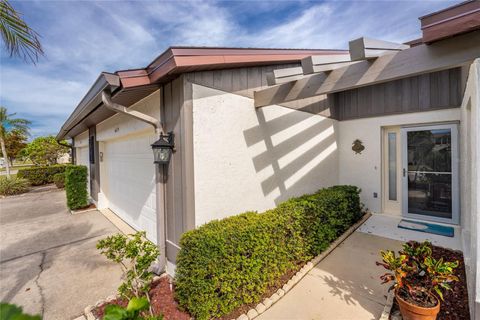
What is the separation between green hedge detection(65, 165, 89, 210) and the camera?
26.3 feet

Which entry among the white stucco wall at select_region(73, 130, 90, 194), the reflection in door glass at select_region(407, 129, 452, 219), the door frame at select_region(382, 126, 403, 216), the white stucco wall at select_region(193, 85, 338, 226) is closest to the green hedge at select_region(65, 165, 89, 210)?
the white stucco wall at select_region(73, 130, 90, 194)

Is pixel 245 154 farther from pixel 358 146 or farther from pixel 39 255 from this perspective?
pixel 39 255

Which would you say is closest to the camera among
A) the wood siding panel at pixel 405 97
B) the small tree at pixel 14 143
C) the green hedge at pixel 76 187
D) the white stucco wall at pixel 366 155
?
the wood siding panel at pixel 405 97

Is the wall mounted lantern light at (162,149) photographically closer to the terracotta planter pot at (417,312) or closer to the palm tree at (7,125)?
the terracotta planter pot at (417,312)

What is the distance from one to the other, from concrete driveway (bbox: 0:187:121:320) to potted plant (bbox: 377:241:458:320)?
409 centimetres

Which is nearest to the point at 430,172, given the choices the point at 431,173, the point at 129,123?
→ the point at 431,173

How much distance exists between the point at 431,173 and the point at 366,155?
1.62 m

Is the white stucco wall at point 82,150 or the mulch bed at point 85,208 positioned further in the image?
the white stucco wall at point 82,150

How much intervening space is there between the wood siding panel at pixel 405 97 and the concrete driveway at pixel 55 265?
775 centimetres

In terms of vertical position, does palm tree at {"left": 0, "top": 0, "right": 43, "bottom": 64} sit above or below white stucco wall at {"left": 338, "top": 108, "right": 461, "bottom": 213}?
above

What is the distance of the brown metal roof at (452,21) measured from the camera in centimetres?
203

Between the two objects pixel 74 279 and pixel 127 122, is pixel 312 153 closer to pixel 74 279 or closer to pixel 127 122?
pixel 127 122

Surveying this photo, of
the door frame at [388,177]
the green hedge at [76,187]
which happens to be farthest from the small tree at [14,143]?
the door frame at [388,177]

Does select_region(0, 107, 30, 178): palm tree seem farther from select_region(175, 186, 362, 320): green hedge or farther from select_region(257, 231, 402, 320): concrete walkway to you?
select_region(257, 231, 402, 320): concrete walkway
